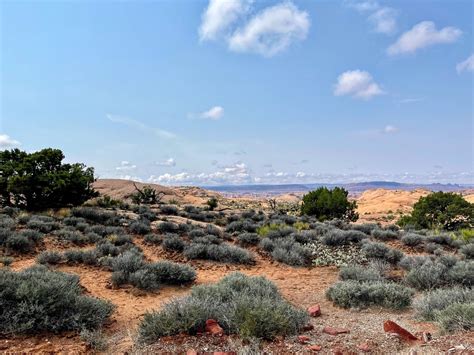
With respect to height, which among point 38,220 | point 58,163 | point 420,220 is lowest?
point 420,220

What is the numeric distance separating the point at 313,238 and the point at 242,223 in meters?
4.14

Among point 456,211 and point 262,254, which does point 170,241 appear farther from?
point 456,211

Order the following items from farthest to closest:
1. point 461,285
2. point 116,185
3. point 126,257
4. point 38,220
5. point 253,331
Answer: point 116,185, point 38,220, point 126,257, point 461,285, point 253,331

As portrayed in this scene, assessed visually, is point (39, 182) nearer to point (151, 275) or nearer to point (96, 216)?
point (96, 216)

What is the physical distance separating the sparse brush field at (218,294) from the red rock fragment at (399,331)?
5.7 inches

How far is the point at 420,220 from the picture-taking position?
23.2 meters

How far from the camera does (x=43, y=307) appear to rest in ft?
17.1

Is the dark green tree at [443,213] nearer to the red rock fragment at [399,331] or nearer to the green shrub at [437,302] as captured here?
the green shrub at [437,302]

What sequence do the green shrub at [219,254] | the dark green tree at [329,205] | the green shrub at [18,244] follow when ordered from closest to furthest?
the green shrub at [18,244] → the green shrub at [219,254] → the dark green tree at [329,205]

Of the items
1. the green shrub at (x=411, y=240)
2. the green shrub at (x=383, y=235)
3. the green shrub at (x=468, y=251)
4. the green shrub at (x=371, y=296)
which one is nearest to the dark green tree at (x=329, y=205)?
the green shrub at (x=383, y=235)

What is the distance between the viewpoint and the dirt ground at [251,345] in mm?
4348

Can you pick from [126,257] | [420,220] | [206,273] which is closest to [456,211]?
[420,220]

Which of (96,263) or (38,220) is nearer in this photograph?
(96,263)

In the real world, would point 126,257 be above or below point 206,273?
above
